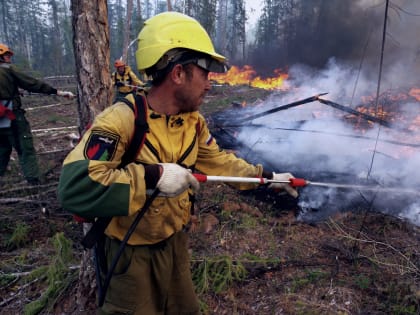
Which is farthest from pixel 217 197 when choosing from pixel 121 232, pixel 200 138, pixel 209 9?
pixel 209 9

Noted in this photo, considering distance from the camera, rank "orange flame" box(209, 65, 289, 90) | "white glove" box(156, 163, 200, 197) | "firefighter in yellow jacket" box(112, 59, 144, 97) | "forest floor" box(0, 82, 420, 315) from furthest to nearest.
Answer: "orange flame" box(209, 65, 289, 90)
"firefighter in yellow jacket" box(112, 59, 144, 97)
"forest floor" box(0, 82, 420, 315)
"white glove" box(156, 163, 200, 197)

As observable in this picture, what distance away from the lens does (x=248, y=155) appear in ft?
22.7

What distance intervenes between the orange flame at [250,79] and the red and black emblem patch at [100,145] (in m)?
21.5

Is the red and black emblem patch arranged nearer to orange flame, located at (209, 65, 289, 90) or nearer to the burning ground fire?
the burning ground fire

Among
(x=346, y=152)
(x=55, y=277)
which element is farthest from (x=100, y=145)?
(x=346, y=152)

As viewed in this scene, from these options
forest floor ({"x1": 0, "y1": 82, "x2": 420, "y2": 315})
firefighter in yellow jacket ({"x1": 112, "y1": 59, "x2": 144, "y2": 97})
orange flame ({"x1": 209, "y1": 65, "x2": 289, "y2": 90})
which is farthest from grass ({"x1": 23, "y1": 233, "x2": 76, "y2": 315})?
orange flame ({"x1": 209, "y1": 65, "x2": 289, "y2": 90})

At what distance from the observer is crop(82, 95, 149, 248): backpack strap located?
72.0 inches

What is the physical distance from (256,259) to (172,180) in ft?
7.71

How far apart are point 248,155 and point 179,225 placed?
4.88 meters

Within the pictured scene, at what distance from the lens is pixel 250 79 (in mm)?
26594

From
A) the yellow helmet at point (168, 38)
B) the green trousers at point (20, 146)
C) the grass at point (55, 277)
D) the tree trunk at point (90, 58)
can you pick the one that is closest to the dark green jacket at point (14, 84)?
the green trousers at point (20, 146)

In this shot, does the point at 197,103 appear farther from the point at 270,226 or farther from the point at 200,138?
the point at 270,226

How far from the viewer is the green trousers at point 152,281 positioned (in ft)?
6.72

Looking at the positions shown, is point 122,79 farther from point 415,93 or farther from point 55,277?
point 415,93
